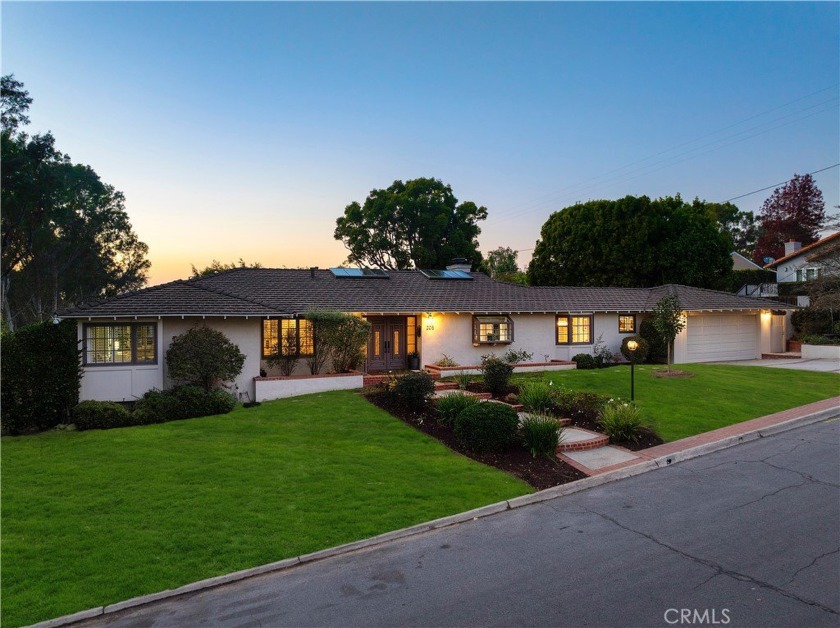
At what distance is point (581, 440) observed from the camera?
38.6ft

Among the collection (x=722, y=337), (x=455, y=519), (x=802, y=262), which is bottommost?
(x=455, y=519)

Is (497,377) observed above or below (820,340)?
below

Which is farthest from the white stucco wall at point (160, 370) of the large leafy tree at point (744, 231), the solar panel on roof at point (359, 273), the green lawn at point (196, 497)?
the large leafy tree at point (744, 231)

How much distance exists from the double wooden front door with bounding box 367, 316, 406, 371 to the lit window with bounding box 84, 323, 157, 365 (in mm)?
8490

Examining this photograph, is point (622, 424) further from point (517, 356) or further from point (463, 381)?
point (517, 356)

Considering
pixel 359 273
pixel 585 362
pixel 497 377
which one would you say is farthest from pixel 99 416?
pixel 585 362

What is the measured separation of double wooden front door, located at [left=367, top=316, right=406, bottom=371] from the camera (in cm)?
2164

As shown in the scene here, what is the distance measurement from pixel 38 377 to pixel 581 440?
549 inches

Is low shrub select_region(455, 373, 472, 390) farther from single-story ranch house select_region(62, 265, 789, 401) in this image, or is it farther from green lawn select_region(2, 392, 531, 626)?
green lawn select_region(2, 392, 531, 626)

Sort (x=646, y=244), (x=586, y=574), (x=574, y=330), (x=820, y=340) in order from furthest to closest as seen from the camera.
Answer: (x=646, y=244), (x=820, y=340), (x=574, y=330), (x=586, y=574)

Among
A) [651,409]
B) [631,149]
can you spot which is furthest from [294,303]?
[631,149]

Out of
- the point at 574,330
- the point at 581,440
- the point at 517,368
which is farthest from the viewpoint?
the point at 574,330

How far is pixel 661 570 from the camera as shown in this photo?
583cm

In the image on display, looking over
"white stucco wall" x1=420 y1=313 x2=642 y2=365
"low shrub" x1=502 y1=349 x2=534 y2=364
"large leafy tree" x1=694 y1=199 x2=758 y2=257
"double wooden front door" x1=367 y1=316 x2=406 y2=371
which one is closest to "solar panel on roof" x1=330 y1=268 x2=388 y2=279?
"double wooden front door" x1=367 y1=316 x2=406 y2=371
